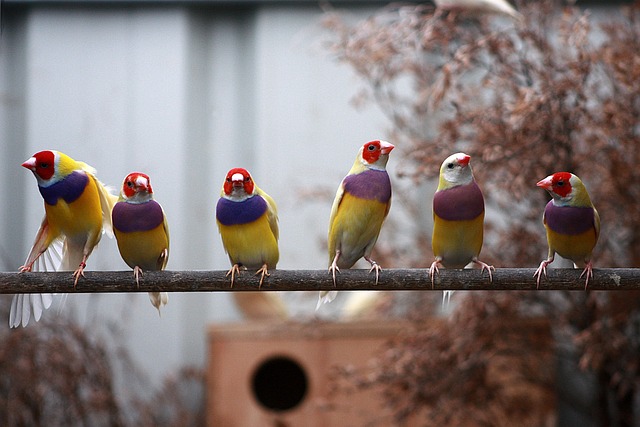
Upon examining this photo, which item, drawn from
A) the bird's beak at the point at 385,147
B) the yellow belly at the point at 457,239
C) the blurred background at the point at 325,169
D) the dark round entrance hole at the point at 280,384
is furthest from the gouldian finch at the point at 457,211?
the dark round entrance hole at the point at 280,384

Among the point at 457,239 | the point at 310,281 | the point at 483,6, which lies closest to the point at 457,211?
the point at 457,239

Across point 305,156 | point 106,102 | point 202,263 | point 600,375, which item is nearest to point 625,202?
point 600,375

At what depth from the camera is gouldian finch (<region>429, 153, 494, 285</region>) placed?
188cm

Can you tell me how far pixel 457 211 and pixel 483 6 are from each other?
0.84m

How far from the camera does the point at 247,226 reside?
193 centimetres

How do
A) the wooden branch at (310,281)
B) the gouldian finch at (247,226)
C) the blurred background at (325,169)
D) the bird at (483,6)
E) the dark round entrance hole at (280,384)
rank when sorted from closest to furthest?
the wooden branch at (310,281)
the gouldian finch at (247,226)
the bird at (483,6)
the blurred background at (325,169)
the dark round entrance hole at (280,384)

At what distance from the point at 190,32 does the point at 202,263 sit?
1167mm

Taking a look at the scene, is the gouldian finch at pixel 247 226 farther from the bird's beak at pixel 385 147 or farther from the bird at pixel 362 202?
the bird's beak at pixel 385 147

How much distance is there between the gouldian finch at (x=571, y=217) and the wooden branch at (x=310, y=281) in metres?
0.06

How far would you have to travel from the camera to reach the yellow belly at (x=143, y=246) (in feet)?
6.15

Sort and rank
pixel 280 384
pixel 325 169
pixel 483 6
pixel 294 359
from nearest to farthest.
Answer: pixel 483 6 < pixel 294 359 < pixel 280 384 < pixel 325 169

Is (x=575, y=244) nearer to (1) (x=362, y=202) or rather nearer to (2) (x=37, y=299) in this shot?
(1) (x=362, y=202)

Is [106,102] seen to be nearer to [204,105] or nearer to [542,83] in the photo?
[204,105]

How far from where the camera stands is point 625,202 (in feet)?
9.11
